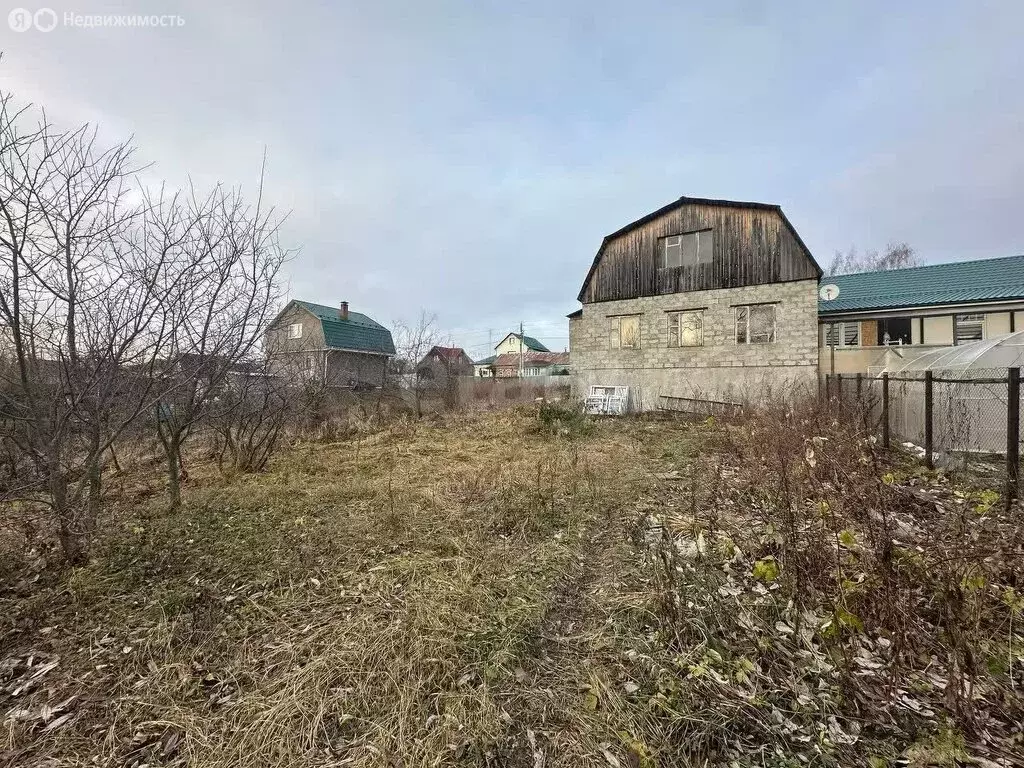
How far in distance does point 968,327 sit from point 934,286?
7.78 ft

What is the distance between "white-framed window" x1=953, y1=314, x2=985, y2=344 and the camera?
15.0 metres

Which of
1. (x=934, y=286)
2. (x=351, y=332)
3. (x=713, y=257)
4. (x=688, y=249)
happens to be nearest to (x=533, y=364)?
(x=351, y=332)

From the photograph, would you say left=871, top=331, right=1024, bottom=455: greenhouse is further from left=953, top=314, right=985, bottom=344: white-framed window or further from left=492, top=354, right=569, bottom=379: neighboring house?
left=492, top=354, right=569, bottom=379: neighboring house

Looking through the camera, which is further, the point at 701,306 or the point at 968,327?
the point at 701,306

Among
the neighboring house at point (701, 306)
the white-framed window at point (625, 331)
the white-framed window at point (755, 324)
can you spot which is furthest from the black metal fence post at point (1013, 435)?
the white-framed window at point (625, 331)

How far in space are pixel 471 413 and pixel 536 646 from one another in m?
14.5

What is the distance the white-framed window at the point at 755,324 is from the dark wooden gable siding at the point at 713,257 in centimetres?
92

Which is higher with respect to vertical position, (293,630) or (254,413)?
(254,413)

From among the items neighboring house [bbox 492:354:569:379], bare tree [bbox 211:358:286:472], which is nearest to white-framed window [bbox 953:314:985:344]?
bare tree [bbox 211:358:286:472]

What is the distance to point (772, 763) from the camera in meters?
1.88

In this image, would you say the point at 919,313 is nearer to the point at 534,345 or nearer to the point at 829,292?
the point at 829,292

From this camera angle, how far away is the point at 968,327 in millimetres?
15195

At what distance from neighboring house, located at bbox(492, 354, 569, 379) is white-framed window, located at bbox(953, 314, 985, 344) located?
3157 cm

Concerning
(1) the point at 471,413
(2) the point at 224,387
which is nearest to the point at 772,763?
(2) the point at 224,387
